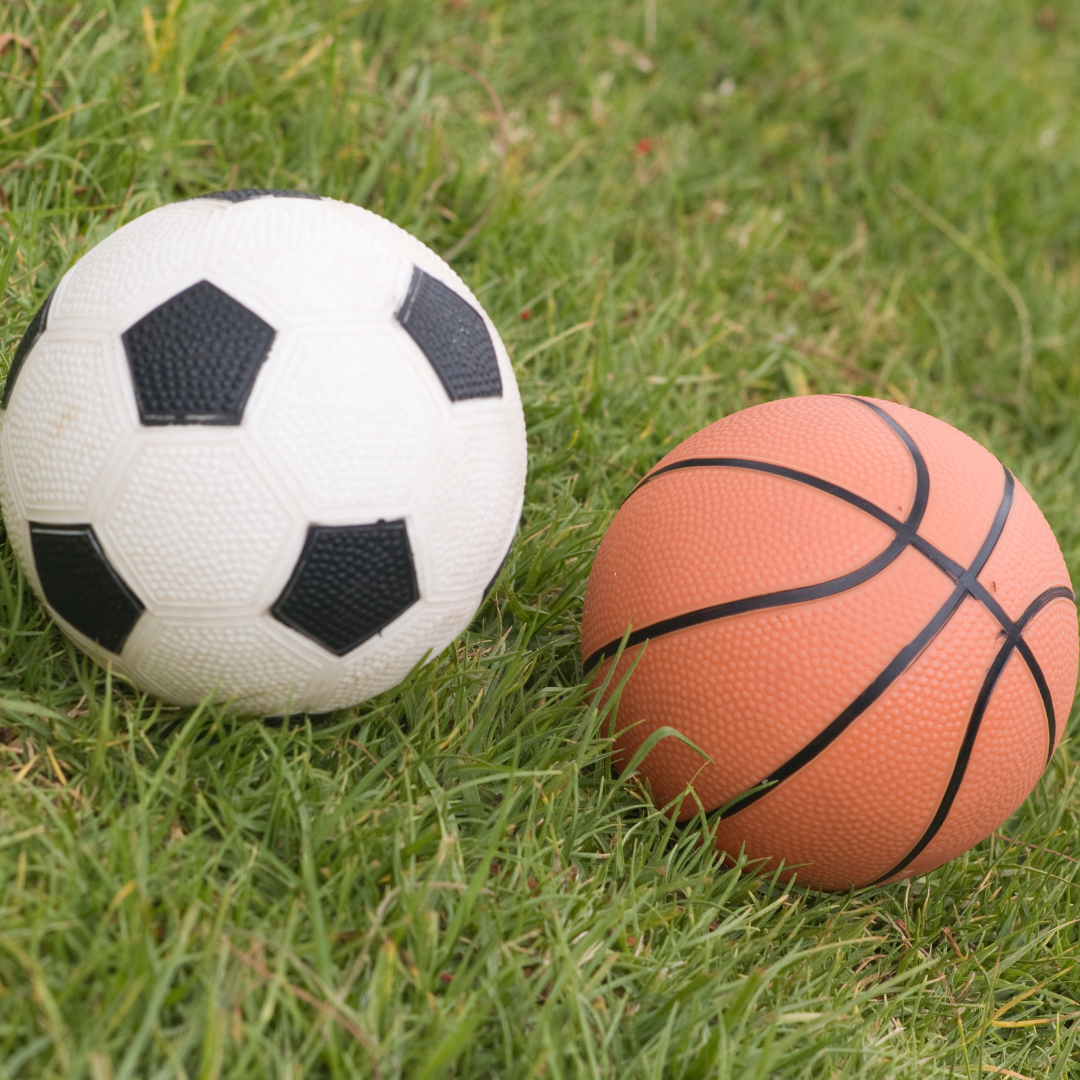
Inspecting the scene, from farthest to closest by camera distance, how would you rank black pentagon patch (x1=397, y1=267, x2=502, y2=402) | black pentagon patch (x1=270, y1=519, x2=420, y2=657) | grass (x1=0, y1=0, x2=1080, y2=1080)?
1. black pentagon patch (x1=397, y1=267, x2=502, y2=402)
2. black pentagon patch (x1=270, y1=519, x2=420, y2=657)
3. grass (x1=0, y1=0, x2=1080, y2=1080)

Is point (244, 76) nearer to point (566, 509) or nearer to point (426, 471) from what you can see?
point (566, 509)

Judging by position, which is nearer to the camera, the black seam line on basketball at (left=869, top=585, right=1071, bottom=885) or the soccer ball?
the soccer ball

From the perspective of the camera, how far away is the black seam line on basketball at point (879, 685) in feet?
6.84


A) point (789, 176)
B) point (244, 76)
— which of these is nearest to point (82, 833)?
point (244, 76)

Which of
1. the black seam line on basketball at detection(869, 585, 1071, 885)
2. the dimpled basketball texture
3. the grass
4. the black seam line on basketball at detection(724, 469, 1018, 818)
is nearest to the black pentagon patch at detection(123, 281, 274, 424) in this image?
the grass

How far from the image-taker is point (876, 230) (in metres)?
4.65

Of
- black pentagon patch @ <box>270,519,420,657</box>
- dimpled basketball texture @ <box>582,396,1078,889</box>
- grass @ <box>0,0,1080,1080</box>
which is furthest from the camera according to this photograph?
dimpled basketball texture @ <box>582,396,1078,889</box>

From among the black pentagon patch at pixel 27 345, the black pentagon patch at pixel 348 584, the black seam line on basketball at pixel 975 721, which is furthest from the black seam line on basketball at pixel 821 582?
the black pentagon patch at pixel 27 345

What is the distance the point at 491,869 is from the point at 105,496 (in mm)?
1040

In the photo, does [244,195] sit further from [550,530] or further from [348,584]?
[550,530]

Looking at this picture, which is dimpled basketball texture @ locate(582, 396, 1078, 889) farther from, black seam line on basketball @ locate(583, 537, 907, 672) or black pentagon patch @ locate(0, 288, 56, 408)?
black pentagon patch @ locate(0, 288, 56, 408)

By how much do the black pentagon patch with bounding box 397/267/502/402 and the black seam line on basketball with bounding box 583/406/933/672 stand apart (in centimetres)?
60

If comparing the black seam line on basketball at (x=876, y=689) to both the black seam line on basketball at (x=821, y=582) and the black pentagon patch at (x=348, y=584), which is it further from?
the black pentagon patch at (x=348, y=584)

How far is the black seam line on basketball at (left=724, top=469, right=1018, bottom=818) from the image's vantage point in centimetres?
209
